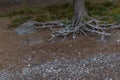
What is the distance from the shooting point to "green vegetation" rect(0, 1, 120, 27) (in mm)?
8008

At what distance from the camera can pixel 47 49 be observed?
6.41 m

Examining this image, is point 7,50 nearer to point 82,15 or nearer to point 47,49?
point 47,49

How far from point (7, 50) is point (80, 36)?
1527 mm

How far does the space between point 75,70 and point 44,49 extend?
1.18 m

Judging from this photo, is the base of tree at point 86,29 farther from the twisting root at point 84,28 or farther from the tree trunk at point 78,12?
the tree trunk at point 78,12

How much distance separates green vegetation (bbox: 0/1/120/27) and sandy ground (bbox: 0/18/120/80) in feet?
2.69

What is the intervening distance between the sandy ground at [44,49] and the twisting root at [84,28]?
0.43ft

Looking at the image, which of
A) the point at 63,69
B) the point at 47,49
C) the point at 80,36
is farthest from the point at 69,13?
the point at 63,69

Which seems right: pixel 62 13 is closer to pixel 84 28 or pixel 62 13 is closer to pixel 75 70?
pixel 84 28

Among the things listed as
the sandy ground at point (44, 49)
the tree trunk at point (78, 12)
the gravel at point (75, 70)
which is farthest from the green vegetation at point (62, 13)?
the gravel at point (75, 70)

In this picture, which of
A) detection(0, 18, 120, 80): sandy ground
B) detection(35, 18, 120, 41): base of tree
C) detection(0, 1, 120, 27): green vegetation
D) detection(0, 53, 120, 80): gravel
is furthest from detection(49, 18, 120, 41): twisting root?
detection(0, 53, 120, 80): gravel

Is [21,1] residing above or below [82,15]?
below

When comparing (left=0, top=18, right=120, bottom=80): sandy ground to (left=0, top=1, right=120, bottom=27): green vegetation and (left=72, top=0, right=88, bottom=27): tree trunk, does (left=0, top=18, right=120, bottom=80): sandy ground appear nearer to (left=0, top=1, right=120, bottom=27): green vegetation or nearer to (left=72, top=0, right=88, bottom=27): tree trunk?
(left=72, top=0, right=88, bottom=27): tree trunk

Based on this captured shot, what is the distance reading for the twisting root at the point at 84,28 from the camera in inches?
268
